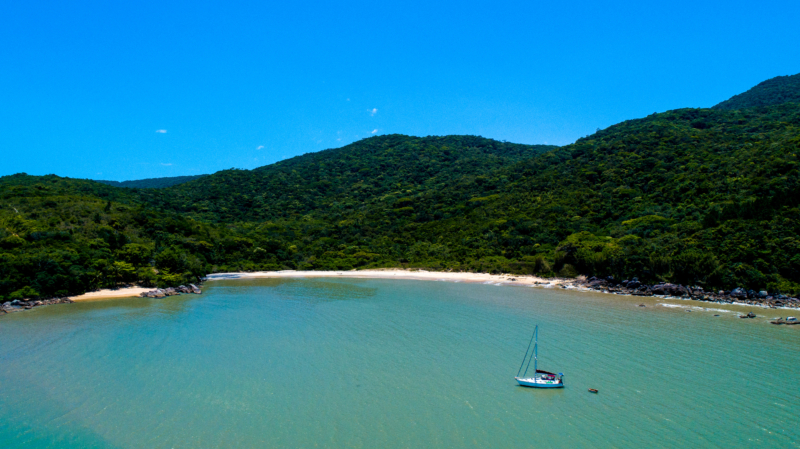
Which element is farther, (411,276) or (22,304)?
(411,276)

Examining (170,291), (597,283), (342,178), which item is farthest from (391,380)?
(342,178)

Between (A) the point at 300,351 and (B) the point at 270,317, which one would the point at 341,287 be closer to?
(B) the point at 270,317

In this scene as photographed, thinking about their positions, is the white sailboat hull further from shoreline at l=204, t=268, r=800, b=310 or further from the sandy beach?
the sandy beach

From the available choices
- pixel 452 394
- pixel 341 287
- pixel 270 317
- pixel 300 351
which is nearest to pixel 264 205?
pixel 341 287

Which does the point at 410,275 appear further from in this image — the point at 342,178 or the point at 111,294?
the point at 342,178

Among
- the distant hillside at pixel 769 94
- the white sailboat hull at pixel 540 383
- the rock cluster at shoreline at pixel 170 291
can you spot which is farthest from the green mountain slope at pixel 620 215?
the distant hillside at pixel 769 94

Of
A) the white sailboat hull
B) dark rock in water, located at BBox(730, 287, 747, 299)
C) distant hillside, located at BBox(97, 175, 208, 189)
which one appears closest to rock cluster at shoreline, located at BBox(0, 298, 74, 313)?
the white sailboat hull
